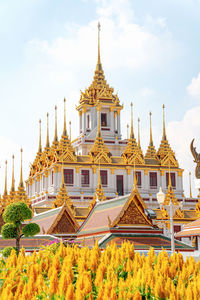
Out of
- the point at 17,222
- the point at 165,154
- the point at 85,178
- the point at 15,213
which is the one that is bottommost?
the point at 17,222

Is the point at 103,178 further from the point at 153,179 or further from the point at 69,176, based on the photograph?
the point at 153,179

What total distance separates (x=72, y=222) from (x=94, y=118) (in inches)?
1727

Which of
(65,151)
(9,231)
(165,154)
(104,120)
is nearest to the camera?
(9,231)

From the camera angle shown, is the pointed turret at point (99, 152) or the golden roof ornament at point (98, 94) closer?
the pointed turret at point (99, 152)

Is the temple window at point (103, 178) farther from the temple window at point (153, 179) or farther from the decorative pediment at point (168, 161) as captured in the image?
the decorative pediment at point (168, 161)

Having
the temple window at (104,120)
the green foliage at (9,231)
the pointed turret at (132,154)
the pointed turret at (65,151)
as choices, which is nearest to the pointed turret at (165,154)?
the pointed turret at (132,154)

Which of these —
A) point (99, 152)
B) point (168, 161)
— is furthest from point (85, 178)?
point (168, 161)

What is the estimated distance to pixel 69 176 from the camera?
59.6m

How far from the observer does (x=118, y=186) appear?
61531 mm

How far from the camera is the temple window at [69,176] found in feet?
195

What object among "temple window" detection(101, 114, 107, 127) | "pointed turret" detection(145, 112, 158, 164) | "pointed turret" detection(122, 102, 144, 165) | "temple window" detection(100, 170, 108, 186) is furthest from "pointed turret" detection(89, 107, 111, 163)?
"temple window" detection(101, 114, 107, 127)

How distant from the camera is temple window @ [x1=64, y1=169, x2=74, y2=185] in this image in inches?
2336

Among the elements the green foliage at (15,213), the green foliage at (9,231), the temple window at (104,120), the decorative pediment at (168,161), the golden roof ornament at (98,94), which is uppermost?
the golden roof ornament at (98,94)

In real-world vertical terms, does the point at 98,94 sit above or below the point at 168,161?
above
